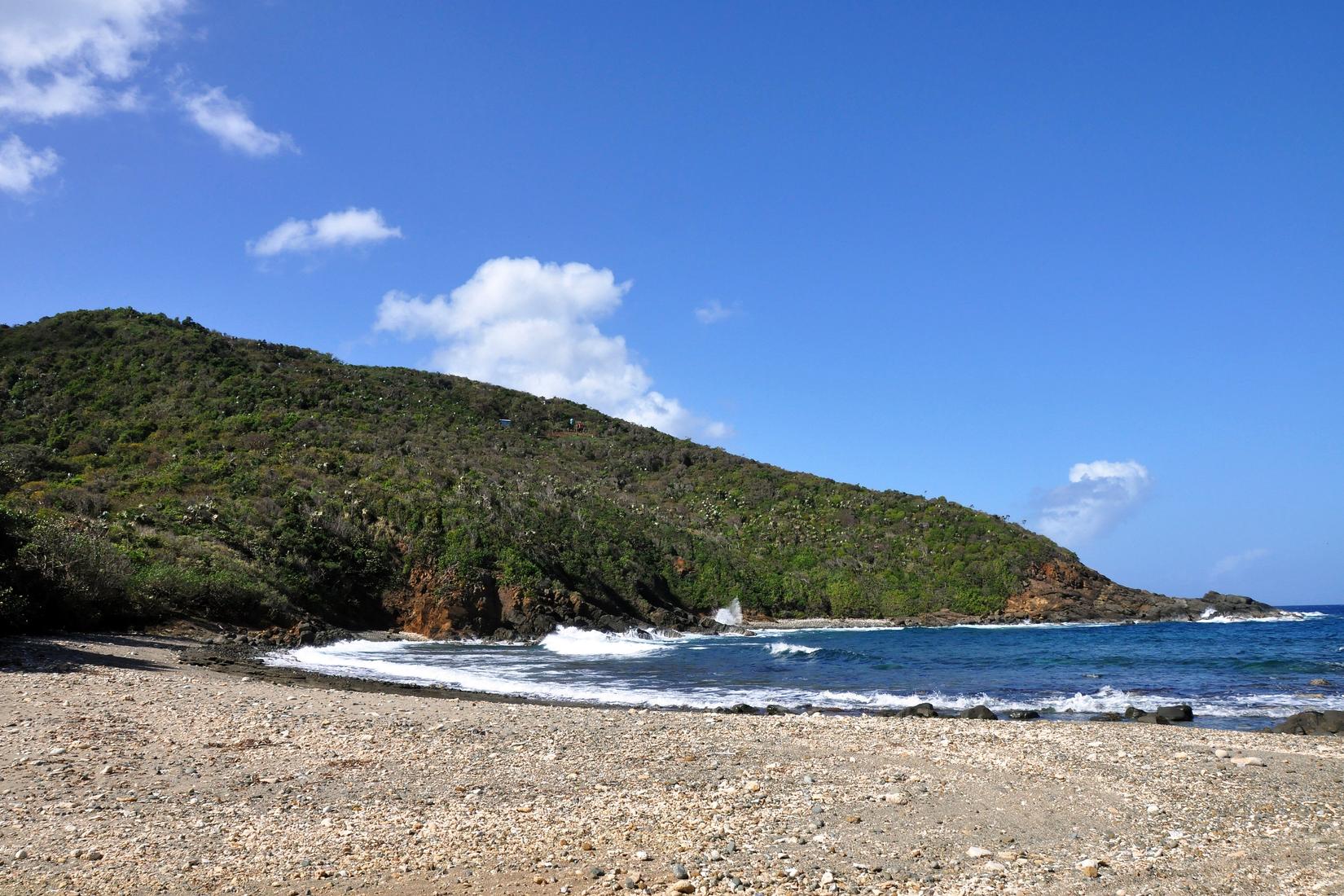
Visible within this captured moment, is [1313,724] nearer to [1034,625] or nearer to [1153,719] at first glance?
[1153,719]

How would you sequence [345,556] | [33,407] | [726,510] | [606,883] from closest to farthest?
[606,883], [345,556], [33,407], [726,510]

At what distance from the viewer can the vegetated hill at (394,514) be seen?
101 feet

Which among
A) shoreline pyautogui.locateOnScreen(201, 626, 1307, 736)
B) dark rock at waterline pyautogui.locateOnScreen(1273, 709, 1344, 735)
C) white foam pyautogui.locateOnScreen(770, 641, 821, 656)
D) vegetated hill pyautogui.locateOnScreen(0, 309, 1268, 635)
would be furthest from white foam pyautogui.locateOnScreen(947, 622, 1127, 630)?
dark rock at waterline pyautogui.locateOnScreen(1273, 709, 1344, 735)

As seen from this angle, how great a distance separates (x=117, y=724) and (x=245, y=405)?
4993 centimetres

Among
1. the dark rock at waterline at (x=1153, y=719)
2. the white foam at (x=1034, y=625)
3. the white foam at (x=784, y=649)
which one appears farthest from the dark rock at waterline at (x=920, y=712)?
the white foam at (x=1034, y=625)

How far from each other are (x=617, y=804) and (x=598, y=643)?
28199 mm

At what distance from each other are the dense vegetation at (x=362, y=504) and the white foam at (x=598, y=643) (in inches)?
141

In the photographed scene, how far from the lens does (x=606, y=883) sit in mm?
6570

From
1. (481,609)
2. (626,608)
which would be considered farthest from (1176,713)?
(626,608)

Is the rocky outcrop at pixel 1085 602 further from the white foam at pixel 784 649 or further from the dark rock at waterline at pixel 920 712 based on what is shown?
the dark rock at waterline at pixel 920 712

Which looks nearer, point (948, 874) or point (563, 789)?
point (948, 874)

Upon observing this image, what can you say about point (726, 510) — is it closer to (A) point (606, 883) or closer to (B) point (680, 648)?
(B) point (680, 648)

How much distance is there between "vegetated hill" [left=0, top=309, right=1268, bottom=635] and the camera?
101 feet

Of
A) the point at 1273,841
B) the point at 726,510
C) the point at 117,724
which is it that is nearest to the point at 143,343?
the point at 726,510
